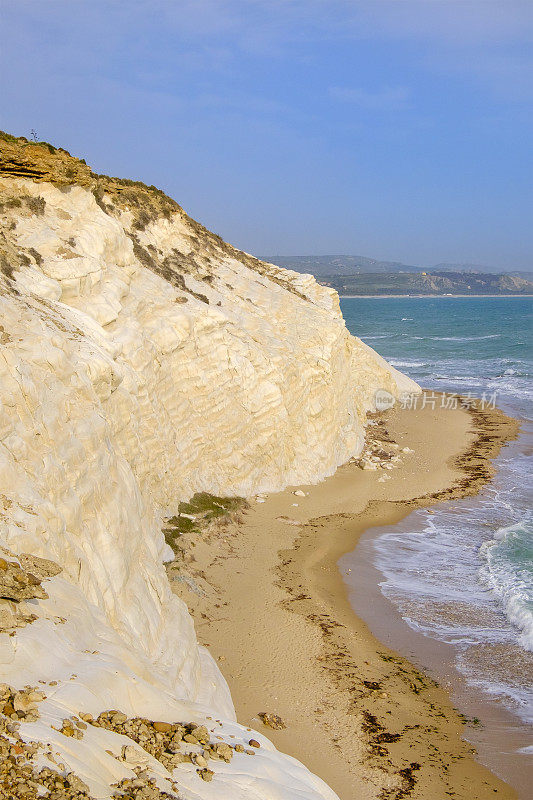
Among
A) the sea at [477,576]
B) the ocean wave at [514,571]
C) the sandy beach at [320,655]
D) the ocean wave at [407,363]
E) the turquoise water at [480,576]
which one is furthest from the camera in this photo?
the ocean wave at [407,363]

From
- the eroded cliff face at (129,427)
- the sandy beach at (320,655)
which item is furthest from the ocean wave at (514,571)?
the eroded cliff face at (129,427)

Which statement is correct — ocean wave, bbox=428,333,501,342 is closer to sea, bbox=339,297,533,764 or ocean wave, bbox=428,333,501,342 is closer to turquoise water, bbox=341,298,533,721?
turquoise water, bbox=341,298,533,721

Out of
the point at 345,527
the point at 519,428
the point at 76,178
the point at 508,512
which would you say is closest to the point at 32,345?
the point at 76,178

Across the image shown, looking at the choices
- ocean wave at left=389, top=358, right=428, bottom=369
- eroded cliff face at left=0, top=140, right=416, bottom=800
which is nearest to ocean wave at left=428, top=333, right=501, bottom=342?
ocean wave at left=389, top=358, right=428, bottom=369

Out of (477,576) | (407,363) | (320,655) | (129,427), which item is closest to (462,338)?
(407,363)

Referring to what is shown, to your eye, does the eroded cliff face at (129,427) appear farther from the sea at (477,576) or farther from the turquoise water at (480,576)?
the turquoise water at (480,576)

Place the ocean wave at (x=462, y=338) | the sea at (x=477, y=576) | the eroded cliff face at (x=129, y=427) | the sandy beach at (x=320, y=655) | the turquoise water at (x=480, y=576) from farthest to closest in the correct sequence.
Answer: the ocean wave at (x=462, y=338), the turquoise water at (x=480, y=576), the sea at (x=477, y=576), the sandy beach at (x=320, y=655), the eroded cliff face at (x=129, y=427)

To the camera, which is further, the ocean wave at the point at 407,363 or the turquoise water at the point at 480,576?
the ocean wave at the point at 407,363
